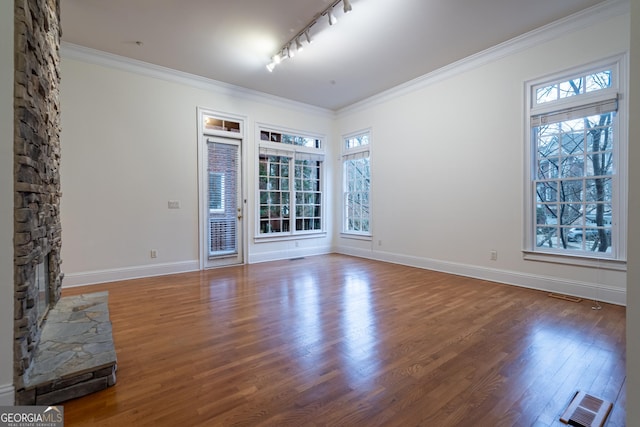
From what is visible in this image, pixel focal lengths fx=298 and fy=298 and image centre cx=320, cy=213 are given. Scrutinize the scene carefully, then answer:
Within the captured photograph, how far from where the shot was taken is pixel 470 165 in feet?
15.0

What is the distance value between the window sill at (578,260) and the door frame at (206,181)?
4.56 m

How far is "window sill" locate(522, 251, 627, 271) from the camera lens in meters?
3.28

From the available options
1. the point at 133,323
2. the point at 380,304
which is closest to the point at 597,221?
the point at 380,304

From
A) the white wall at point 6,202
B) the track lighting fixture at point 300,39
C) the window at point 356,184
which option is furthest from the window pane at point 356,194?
the white wall at point 6,202

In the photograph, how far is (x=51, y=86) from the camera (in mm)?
2572

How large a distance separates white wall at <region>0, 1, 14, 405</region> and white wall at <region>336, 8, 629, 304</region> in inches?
193

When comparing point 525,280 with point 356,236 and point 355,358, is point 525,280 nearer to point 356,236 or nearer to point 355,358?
point 355,358

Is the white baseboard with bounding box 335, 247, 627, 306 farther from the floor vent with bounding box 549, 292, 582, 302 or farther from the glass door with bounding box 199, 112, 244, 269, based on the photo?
the glass door with bounding box 199, 112, 244, 269

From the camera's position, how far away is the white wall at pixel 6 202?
1517mm

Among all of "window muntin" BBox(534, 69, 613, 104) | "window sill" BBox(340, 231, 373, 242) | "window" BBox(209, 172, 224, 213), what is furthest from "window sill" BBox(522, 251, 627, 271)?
"window" BBox(209, 172, 224, 213)

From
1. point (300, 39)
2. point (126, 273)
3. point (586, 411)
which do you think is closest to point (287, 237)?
point (126, 273)

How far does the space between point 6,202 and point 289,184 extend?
500 centimetres

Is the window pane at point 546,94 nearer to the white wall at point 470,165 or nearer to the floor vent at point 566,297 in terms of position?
the white wall at point 470,165

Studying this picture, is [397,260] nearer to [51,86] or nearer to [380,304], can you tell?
[380,304]
